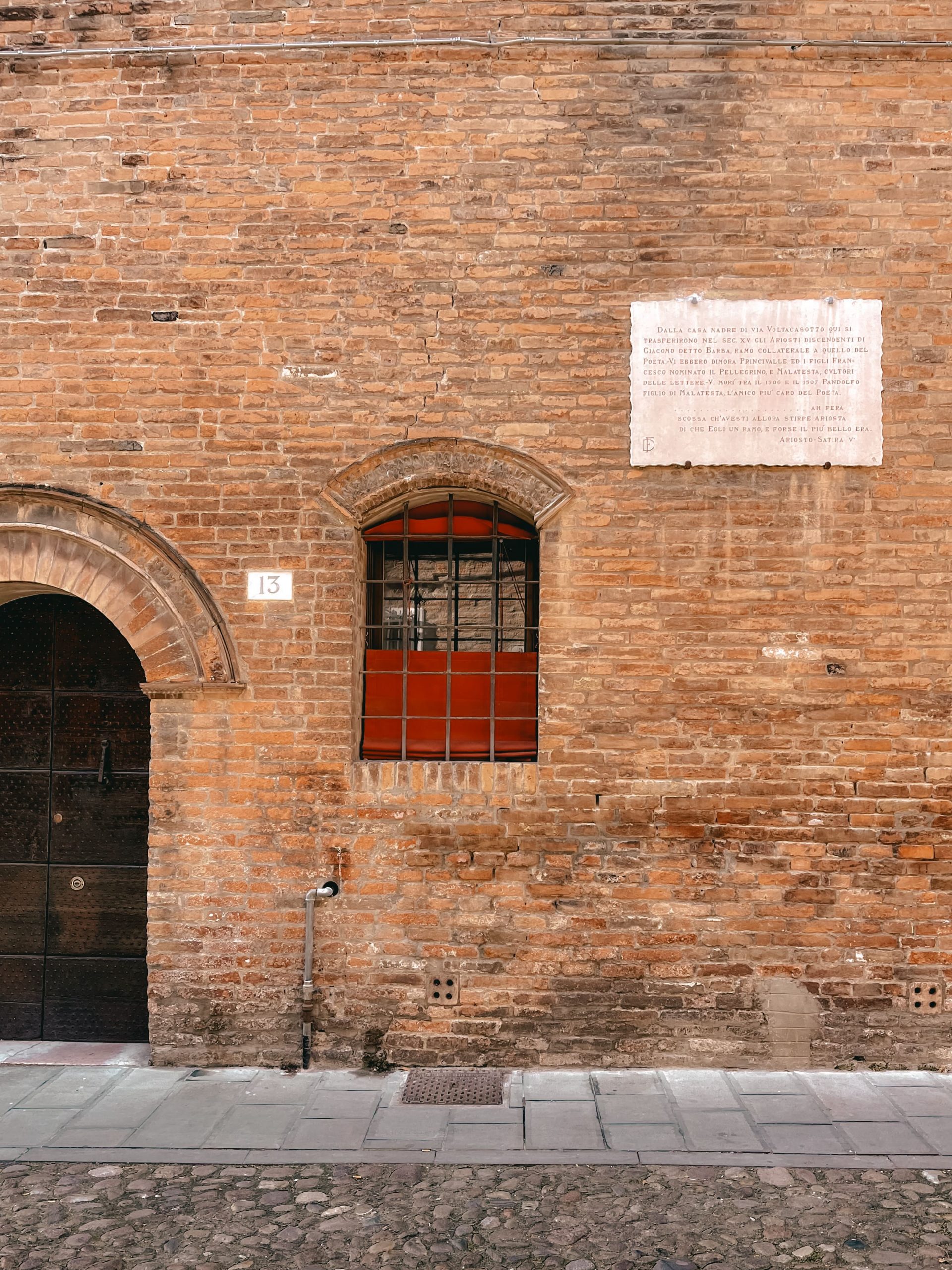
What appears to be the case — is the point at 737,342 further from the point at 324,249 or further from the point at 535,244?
the point at 324,249

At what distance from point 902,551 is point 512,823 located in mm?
2686

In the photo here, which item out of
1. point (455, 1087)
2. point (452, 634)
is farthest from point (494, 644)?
point (455, 1087)

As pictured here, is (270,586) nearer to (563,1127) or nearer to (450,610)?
(450,610)

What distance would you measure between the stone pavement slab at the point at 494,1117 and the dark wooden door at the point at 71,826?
2.26 feet

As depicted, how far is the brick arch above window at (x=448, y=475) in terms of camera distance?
538 centimetres

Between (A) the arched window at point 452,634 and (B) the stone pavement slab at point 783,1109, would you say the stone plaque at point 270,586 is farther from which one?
(B) the stone pavement slab at point 783,1109

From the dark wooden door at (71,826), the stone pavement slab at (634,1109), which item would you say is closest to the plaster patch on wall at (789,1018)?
the stone pavement slab at (634,1109)

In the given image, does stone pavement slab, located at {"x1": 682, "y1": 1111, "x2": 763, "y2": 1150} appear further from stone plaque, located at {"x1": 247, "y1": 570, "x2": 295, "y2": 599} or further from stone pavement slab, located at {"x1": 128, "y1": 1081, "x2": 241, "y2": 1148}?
stone plaque, located at {"x1": 247, "y1": 570, "x2": 295, "y2": 599}

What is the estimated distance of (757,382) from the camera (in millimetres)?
5414

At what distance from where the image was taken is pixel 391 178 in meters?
5.48

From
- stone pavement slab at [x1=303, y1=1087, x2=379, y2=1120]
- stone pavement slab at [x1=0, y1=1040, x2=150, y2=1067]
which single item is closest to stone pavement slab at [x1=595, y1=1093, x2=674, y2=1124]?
stone pavement slab at [x1=303, y1=1087, x2=379, y2=1120]

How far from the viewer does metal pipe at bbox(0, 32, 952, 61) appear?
5383 mm

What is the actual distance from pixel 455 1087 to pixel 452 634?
98.4 inches

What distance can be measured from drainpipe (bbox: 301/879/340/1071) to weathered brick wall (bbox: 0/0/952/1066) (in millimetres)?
102
